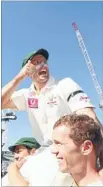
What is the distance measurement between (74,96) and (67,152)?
395 mm

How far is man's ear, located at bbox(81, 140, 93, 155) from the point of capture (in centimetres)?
86

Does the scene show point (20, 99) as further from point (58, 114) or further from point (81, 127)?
point (81, 127)

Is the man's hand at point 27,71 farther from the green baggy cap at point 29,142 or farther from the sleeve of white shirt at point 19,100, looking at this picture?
the green baggy cap at point 29,142

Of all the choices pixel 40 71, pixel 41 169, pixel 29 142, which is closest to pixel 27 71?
pixel 40 71

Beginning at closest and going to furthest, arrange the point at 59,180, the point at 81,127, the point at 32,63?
1. the point at 81,127
2. the point at 59,180
3. the point at 32,63

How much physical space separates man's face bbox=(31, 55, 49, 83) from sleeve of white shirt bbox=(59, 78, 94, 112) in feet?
0.29

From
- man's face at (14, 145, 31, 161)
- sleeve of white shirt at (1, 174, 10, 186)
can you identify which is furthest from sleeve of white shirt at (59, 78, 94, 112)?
sleeve of white shirt at (1, 174, 10, 186)

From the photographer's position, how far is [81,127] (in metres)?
0.86

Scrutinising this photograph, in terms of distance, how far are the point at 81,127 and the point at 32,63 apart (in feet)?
1.78

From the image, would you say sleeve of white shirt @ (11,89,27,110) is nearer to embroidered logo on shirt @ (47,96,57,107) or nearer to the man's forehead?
embroidered logo on shirt @ (47,96,57,107)

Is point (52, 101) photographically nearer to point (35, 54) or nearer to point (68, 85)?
point (68, 85)

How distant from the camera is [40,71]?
1.34m

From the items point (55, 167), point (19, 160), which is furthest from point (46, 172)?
point (19, 160)

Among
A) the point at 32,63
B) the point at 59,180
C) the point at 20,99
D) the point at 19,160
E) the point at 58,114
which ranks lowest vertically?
the point at 59,180
